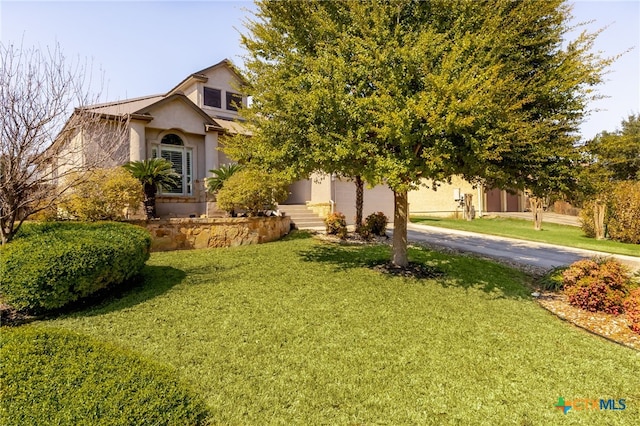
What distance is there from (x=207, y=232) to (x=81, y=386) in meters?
8.30

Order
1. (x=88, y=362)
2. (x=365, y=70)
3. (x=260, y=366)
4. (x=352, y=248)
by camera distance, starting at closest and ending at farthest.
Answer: (x=88, y=362)
(x=260, y=366)
(x=365, y=70)
(x=352, y=248)

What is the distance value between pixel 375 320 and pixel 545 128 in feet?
16.4

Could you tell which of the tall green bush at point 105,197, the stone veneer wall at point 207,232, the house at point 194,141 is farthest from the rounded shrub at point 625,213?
the tall green bush at point 105,197

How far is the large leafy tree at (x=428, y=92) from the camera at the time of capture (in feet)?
19.2

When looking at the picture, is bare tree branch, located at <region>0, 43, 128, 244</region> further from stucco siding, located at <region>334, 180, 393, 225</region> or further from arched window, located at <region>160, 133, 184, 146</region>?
stucco siding, located at <region>334, 180, 393, 225</region>

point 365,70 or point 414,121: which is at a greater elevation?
point 365,70

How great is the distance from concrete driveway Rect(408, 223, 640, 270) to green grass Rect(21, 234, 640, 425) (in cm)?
368

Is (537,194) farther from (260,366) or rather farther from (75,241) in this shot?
(75,241)

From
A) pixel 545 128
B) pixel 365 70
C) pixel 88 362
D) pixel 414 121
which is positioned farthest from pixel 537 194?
pixel 88 362

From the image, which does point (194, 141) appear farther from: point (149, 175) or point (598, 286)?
point (598, 286)

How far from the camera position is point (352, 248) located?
1113 centimetres

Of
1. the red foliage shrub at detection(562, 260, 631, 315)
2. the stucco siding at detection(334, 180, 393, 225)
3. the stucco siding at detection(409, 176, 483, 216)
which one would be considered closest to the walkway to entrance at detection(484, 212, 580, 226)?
the stucco siding at detection(409, 176, 483, 216)

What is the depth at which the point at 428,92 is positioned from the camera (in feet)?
19.1

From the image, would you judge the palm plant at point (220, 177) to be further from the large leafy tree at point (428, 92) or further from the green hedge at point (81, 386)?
the green hedge at point (81, 386)
